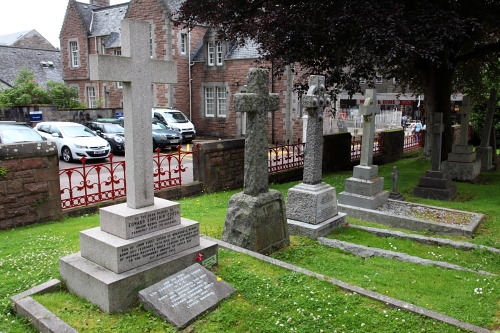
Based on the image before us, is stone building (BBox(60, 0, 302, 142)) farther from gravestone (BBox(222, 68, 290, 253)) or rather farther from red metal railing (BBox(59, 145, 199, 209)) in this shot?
gravestone (BBox(222, 68, 290, 253))

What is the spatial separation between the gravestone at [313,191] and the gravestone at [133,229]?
309 cm

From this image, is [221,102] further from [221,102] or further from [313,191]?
[313,191]

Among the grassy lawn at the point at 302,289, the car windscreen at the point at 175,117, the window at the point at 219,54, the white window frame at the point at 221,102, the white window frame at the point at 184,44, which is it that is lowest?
the grassy lawn at the point at 302,289

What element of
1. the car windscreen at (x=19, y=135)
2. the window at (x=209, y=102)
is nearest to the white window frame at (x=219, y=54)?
the window at (x=209, y=102)

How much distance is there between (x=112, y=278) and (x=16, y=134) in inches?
532

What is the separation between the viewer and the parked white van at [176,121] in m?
25.0

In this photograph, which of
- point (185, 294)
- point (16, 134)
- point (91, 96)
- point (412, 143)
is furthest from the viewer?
point (91, 96)

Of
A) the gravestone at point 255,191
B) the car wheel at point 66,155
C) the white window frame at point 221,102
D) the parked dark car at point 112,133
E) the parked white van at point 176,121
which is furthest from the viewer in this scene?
the white window frame at point 221,102

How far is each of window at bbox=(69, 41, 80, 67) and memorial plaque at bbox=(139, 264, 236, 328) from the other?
37.0 metres

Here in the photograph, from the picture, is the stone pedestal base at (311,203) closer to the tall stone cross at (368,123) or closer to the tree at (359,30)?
the tall stone cross at (368,123)

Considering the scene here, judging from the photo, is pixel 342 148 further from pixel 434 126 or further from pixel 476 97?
pixel 476 97

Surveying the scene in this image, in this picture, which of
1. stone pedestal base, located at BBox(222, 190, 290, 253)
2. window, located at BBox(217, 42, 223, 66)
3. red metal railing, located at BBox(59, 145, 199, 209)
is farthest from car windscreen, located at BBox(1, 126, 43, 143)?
window, located at BBox(217, 42, 223, 66)

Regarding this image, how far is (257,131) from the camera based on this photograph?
6500mm

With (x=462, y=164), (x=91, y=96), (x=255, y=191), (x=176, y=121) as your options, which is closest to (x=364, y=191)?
(x=255, y=191)
